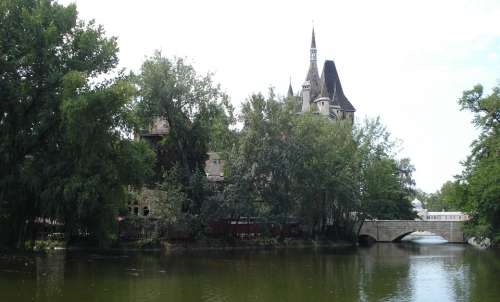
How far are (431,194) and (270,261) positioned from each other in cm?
12631

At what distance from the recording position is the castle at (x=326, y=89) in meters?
91.5

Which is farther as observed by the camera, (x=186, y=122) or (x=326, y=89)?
(x=326, y=89)

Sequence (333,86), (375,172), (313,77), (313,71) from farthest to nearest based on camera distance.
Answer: (313,71) → (313,77) → (333,86) → (375,172)

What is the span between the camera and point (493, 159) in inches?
1855

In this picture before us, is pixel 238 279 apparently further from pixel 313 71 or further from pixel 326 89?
pixel 313 71

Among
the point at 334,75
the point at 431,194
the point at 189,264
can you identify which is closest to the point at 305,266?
the point at 189,264

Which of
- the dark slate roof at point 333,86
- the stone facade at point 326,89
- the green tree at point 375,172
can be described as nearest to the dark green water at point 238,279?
the green tree at point 375,172

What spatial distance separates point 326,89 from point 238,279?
2671 inches

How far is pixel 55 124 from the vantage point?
3225cm

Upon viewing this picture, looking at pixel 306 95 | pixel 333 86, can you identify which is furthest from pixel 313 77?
pixel 306 95

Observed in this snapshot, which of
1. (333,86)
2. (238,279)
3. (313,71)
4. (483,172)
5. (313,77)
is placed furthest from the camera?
(313,71)

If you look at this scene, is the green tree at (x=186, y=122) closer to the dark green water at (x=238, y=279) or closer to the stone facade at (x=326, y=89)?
the dark green water at (x=238, y=279)

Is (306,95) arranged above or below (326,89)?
below

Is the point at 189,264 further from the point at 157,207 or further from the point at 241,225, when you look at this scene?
the point at 241,225
